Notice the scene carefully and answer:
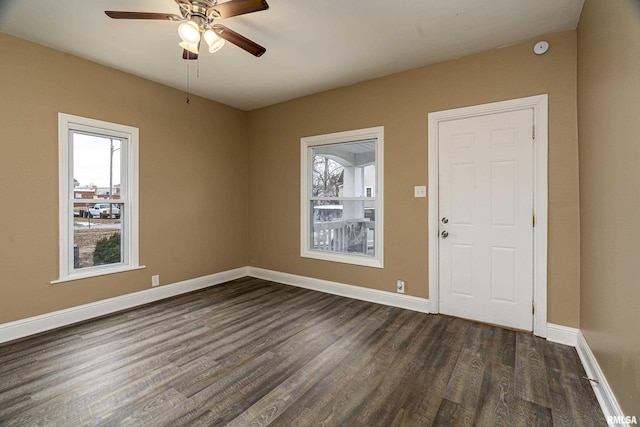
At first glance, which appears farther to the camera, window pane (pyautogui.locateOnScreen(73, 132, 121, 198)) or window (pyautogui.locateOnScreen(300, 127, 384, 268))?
window (pyautogui.locateOnScreen(300, 127, 384, 268))

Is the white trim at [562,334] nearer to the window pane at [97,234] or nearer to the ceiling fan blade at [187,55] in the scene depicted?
the ceiling fan blade at [187,55]

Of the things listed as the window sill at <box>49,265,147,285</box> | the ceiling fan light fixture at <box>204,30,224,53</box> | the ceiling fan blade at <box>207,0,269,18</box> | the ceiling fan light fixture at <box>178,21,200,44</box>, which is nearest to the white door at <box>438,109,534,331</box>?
the ceiling fan blade at <box>207,0,269,18</box>

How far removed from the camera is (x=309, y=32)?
8.66ft

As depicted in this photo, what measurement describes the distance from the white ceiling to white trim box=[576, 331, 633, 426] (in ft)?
8.52

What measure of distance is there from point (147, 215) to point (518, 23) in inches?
168

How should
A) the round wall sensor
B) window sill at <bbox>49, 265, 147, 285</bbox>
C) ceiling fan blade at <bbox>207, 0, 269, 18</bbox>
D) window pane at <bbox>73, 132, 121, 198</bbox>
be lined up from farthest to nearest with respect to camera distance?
window pane at <bbox>73, 132, 121, 198</bbox>
window sill at <bbox>49, 265, 147, 285</bbox>
the round wall sensor
ceiling fan blade at <bbox>207, 0, 269, 18</bbox>

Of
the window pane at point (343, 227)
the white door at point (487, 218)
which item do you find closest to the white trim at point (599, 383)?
the white door at point (487, 218)

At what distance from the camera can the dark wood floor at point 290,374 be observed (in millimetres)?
1705

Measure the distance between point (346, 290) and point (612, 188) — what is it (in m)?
2.79

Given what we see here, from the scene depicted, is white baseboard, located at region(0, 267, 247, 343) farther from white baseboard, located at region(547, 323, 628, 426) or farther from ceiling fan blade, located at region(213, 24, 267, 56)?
white baseboard, located at region(547, 323, 628, 426)

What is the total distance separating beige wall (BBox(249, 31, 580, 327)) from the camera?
258 centimetres

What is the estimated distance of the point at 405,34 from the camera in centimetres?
265

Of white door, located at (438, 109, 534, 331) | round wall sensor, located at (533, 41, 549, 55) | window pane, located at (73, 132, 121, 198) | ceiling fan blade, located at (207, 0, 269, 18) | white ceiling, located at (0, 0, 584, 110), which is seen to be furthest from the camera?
window pane, located at (73, 132, 121, 198)

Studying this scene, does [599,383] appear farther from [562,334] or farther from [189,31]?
[189,31]
